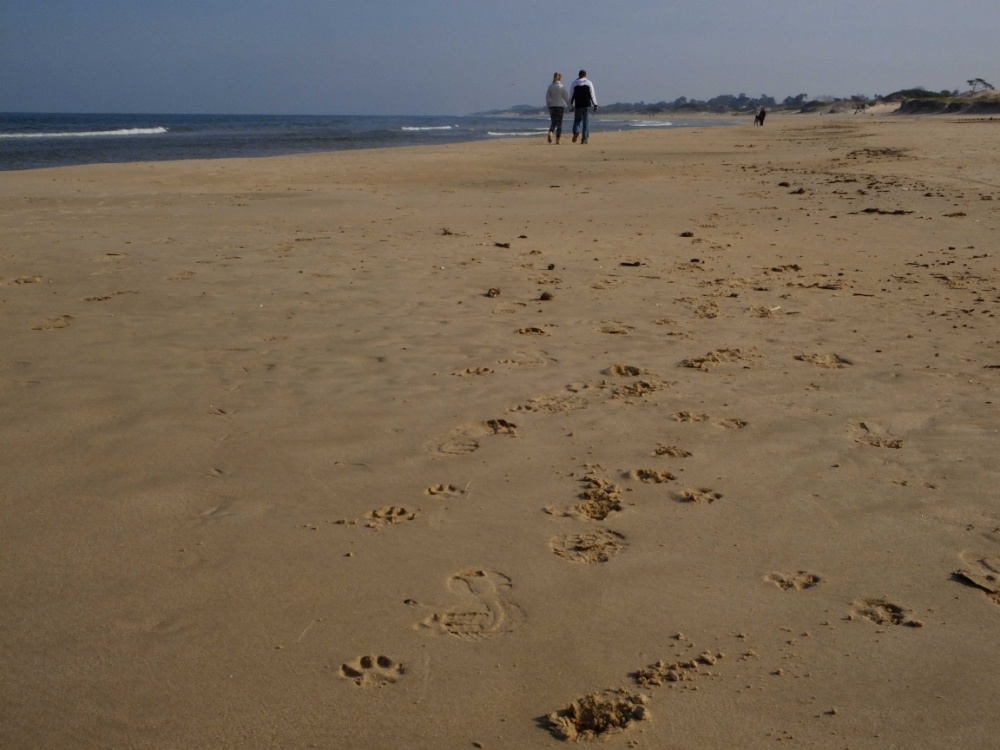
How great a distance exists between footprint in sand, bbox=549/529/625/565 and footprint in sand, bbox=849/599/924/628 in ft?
2.02

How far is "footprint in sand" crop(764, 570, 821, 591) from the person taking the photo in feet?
7.49

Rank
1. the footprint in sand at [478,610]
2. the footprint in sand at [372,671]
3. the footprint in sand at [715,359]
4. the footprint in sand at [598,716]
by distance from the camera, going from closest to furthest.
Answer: the footprint in sand at [598,716], the footprint in sand at [372,671], the footprint in sand at [478,610], the footprint in sand at [715,359]

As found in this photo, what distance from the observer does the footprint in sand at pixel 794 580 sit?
2283 mm

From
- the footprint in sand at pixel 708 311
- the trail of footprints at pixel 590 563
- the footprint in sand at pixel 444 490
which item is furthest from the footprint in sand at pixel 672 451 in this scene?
the footprint in sand at pixel 708 311

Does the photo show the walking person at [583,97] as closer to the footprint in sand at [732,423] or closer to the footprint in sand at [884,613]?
the footprint in sand at [732,423]

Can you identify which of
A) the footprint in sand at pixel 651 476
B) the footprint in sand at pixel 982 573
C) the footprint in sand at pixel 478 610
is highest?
the footprint in sand at pixel 651 476

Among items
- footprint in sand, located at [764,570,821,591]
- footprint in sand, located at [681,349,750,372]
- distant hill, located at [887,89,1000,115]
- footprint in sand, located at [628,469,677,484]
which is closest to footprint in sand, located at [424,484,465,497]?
footprint in sand, located at [628,469,677,484]

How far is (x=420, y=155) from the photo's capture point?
53.3 feet

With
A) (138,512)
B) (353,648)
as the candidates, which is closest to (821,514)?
(353,648)

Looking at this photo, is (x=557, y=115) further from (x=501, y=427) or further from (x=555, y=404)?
(x=501, y=427)

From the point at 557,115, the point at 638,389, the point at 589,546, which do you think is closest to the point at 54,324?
the point at 638,389

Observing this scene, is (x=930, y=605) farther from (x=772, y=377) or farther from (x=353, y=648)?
(x=772, y=377)

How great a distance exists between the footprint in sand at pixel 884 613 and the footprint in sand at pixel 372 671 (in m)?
1.09

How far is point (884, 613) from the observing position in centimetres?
217
